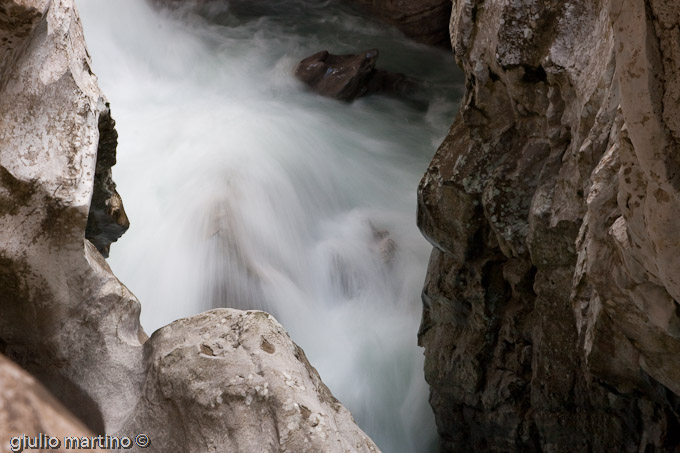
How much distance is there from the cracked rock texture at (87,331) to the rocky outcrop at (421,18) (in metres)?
7.92

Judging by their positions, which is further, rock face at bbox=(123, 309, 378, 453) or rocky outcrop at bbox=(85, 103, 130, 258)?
rocky outcrop at bbox=(85, 103, 130, 258)

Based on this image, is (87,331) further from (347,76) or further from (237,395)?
(347,76)

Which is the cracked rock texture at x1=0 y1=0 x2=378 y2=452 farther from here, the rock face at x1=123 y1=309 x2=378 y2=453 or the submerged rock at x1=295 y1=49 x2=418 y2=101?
the submerged rock at x1=295 y1=49 x2=418 y2=101

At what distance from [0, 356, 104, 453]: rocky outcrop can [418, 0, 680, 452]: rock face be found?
1.54m

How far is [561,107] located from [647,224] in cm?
145

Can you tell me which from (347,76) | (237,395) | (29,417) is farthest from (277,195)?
(29,417)

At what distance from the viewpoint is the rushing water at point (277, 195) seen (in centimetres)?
537

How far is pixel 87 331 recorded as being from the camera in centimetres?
218

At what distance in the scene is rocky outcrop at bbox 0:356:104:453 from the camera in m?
1.66

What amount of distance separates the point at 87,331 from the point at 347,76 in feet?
21.0

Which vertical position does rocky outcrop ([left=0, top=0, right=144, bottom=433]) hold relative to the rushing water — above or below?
above

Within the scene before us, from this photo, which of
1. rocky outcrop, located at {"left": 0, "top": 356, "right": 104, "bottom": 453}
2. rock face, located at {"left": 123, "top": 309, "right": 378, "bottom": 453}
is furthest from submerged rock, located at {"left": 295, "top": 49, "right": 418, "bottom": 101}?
Answer: rocky outcrop, located at {"left": 0, "top": 356, "right": 104, "bottom": 453}

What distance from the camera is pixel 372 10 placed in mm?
10172

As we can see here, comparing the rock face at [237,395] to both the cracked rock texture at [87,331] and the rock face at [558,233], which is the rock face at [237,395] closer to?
the cracked rock texture at [87,331]
